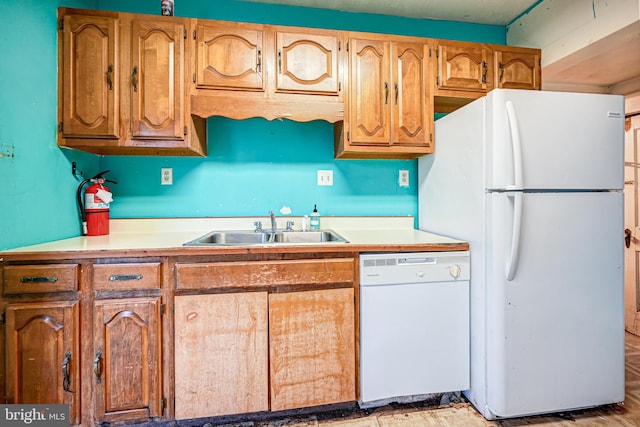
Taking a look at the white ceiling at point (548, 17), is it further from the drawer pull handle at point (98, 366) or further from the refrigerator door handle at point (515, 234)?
the drawer pull handle at point (98, 366)

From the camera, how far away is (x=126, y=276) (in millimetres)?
1357

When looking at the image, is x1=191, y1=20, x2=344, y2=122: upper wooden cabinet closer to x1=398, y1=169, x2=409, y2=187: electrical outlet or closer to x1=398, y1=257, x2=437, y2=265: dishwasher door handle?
x1=398, y1=169, x2=409, y2=187: electrical outlet

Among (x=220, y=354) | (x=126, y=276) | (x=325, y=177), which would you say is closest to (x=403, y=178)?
(x=325, y=177)

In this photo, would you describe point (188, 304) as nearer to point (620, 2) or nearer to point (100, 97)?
point (100, 97)

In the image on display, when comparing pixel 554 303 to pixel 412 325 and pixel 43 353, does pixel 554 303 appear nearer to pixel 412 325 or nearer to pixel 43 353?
pixel 412 325

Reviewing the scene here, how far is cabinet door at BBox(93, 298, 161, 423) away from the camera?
4.42 feet

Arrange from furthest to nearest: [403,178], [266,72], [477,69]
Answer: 1. [403,178]
2. [477,69]
3. [266,72]

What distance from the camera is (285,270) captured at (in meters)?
1.46

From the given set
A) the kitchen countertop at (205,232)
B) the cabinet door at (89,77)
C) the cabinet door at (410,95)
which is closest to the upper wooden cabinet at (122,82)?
the cabinet door at (89,77)

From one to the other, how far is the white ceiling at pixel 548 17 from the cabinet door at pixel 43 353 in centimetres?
215

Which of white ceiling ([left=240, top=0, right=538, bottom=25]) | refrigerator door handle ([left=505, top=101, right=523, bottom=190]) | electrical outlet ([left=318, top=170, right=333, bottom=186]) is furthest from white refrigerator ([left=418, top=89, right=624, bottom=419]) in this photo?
white ceiling ([left=240, top=0, right=538, bottom=25])

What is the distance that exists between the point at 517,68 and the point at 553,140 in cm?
86

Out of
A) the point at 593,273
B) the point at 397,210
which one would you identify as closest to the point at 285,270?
the point at 397,210

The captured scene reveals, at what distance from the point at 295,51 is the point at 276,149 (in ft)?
2.05
